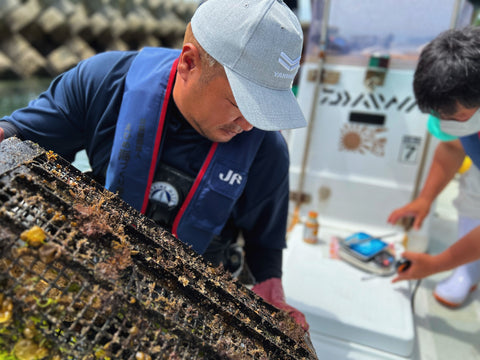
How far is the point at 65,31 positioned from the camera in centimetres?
1097

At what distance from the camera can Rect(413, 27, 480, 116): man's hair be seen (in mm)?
1356

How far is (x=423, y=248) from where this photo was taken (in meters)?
2.57

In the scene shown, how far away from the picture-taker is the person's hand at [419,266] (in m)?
1.68

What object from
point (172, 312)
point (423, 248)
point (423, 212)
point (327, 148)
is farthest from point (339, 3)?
point (172, 312)

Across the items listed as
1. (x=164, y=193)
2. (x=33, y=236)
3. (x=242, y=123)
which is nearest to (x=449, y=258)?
(x=242, y=123)

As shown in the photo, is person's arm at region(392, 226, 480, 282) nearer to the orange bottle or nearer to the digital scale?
the digital scale

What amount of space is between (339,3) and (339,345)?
2334mm

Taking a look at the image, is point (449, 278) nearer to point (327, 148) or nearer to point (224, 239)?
point (327, 148)

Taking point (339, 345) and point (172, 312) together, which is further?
point (339, 345)

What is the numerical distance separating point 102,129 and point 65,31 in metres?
11.9

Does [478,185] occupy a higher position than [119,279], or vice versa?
[119,279]

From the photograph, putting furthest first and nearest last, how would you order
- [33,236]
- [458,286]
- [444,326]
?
1. [458,286]
2. [444,326]
3. [33,236]

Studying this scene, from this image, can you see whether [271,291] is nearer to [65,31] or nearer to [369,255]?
[369,255]

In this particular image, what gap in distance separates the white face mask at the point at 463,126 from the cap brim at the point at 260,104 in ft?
3.22
